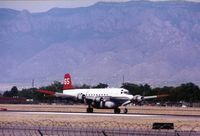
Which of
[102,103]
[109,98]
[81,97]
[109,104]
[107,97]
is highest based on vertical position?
[81,97]

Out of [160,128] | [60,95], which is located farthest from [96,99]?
[160,128]

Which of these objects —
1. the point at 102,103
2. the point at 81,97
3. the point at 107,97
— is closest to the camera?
the point at 102,103

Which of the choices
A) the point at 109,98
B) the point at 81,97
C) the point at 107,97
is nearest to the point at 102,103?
the point at 109,98

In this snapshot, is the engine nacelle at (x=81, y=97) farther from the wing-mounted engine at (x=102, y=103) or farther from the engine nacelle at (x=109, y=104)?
the engine nacelle at (x=109, y=104)

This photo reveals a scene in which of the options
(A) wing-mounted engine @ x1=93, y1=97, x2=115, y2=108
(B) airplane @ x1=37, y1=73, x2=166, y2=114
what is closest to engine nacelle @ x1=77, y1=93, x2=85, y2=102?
(B) airplane @ x1=37, y1=73, x2=166, y2=114

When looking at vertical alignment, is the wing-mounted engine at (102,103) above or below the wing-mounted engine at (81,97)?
below

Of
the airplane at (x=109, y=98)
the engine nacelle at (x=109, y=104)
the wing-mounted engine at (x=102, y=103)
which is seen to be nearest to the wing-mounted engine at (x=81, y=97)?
the airplane at (x=109, y=98)

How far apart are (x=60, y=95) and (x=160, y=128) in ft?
206

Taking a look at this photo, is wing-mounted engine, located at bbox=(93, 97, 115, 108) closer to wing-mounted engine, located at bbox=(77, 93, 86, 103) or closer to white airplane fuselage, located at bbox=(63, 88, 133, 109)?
white airplane fuselage, located at bbox=(63, 88, 133, 109)

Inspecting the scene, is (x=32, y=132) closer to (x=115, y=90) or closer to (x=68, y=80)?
(x=115, y=90)

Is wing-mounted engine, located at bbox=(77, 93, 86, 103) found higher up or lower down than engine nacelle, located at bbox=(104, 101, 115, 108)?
higher up

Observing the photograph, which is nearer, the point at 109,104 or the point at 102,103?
the point at 109,104

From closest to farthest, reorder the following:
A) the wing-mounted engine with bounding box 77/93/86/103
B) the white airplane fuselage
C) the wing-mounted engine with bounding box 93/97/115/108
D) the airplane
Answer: the wing-mounted engine with bounding box 93/97/115/108 < the airplane < the white airplane fuselage < the wing-mounted engine with bounding box 77/93/86/103

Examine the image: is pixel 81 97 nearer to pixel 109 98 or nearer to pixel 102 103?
pixel 102 103
